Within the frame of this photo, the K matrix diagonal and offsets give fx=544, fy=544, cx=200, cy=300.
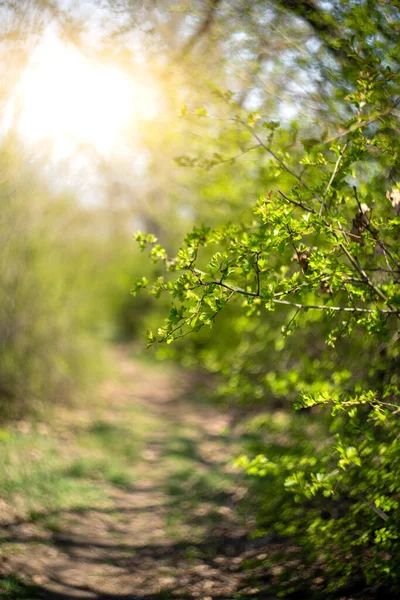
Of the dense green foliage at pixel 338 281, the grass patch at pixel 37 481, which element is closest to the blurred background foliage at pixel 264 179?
the dense green foliage at pixel 338 281

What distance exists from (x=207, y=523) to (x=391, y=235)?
3.03 meters

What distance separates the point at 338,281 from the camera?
2182mm

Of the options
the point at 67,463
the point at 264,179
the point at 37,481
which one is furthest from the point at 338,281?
the point at 67,463

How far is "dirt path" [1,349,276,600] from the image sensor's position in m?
3.49

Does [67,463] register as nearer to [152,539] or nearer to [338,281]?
[152,539]

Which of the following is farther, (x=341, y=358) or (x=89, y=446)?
(x=89, y=446)

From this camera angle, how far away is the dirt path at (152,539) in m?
3.49

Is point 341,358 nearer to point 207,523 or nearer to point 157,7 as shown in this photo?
point 207,523

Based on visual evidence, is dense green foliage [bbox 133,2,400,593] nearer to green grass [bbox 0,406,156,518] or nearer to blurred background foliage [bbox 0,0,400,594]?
blurred background foliage [bbox 0,0,400,594]

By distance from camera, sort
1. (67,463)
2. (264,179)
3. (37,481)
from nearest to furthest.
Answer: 1. (264,179)
2. (37,481)
3. (67,463)

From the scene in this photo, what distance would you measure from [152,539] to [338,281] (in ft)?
10.0

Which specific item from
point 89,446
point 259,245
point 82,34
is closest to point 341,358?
point 259,245

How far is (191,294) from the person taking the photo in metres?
2.09

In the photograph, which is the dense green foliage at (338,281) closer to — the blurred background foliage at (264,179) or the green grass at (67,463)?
the blurred background foliage at (264,179)
